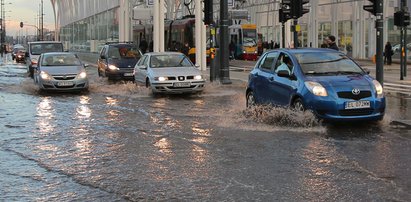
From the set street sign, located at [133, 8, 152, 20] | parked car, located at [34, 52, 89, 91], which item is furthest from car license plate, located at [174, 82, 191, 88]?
street sign, located at [133, 8, 152, 20]

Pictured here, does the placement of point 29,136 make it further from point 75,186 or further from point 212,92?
point 212,92

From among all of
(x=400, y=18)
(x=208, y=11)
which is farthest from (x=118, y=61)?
(x=400, y=18)

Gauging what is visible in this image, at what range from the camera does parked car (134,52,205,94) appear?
56.6ft

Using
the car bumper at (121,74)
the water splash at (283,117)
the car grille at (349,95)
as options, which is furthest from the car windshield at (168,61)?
the car grille at (349,95)

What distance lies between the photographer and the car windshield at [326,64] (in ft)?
36.7

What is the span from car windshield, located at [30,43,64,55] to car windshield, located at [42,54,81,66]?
28.1 feet

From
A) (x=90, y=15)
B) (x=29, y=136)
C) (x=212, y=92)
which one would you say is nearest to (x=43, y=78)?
(x=212, y=92)

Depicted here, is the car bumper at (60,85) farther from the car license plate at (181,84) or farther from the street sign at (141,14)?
the street sign at (141,14)

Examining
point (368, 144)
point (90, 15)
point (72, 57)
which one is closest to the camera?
point (368, 144)

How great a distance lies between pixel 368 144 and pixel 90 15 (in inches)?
2201

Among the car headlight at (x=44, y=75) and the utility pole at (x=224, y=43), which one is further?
the utility pole at (x=224, y=43)

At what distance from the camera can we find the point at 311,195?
592cm

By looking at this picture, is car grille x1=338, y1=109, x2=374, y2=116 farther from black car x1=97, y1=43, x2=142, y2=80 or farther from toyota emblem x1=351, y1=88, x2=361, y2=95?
black car x1=97, y1=43, x2=142, y2=80

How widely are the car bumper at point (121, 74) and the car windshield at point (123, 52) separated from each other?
1173mm
